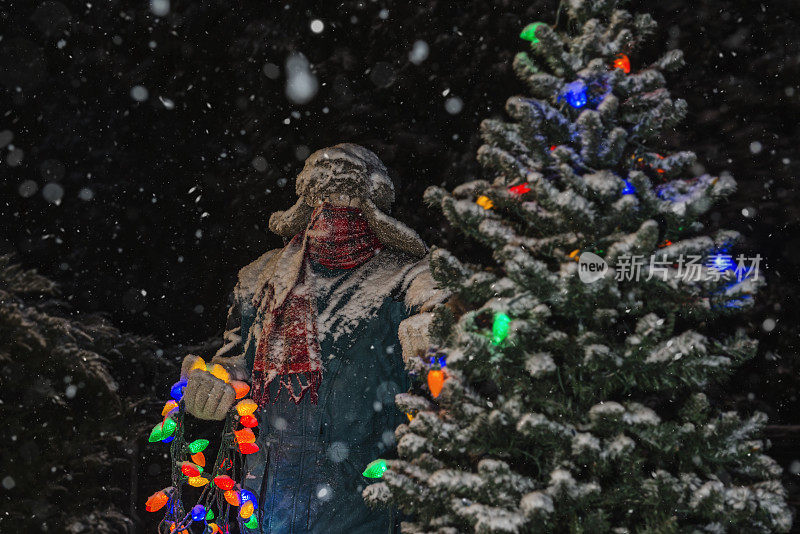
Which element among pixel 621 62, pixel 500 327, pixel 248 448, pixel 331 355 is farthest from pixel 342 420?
pixel 621 62

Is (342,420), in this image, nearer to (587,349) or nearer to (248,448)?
(248,448)

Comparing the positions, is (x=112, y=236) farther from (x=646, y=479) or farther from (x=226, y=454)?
(x=646, y=479)

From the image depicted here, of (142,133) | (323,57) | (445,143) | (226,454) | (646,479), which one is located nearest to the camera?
(646,479)

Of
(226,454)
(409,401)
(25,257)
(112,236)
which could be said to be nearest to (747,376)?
(409,401)

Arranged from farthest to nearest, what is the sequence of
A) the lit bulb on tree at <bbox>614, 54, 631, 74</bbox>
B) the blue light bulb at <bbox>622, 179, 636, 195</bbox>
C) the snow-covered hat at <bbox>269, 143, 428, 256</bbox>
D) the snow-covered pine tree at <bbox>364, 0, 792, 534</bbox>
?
the snow-covered hat at <bbox>269, 143, 428, 256</bbox> → the lit bulb on tree at <bbox>614, 54, 631, 74</bbox> → the blue light bulb at <bbox>622, 179, 636, 195</bbox> → the snow-covered pine tree at <bbox>364, 0, 792, 534</bbox>

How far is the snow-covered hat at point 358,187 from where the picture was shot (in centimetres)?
225

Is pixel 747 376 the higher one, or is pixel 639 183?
pixel 639 183

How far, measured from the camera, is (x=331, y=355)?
87.2 inches

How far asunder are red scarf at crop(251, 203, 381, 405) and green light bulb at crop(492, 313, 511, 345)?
104 centimetres

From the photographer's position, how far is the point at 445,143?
12.8 ft

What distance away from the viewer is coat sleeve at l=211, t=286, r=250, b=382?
228 cm

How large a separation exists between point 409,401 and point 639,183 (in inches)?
29.7

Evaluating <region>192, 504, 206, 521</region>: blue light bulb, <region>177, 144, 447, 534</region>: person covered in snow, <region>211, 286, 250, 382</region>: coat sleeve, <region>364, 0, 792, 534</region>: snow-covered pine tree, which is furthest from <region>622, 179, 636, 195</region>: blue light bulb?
<region>192, 504, 206, 521</region>: blue light bulb

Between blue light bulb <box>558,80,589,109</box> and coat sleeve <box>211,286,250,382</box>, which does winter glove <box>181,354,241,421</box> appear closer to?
coat sleeve <box>211,286,250,382</box>
